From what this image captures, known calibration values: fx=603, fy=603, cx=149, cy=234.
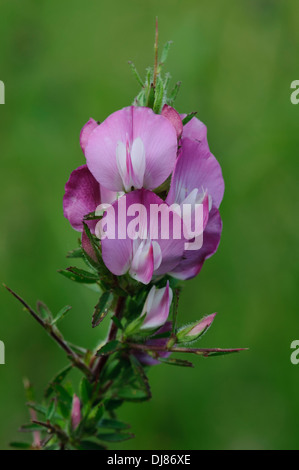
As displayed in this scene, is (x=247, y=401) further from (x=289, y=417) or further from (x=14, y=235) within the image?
(x=14, y=235)

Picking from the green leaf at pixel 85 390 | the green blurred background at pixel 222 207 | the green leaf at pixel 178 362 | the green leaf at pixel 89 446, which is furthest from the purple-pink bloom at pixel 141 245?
the green blurred background at pixel 222 207

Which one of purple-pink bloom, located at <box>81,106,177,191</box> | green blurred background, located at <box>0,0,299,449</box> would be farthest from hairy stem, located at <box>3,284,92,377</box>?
green blurred background, located at <box>0,0,299,449</box>

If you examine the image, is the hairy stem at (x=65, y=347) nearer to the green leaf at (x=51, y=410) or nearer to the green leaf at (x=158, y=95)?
the green leaf at (x=51, y=410)

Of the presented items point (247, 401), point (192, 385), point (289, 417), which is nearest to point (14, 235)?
point (192, 385)

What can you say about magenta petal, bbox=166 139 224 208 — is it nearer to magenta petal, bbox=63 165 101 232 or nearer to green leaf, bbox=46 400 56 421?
magenta petal, bbox=63 165 101 232

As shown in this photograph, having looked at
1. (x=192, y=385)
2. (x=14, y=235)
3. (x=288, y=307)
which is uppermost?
(x=14, y=235)
